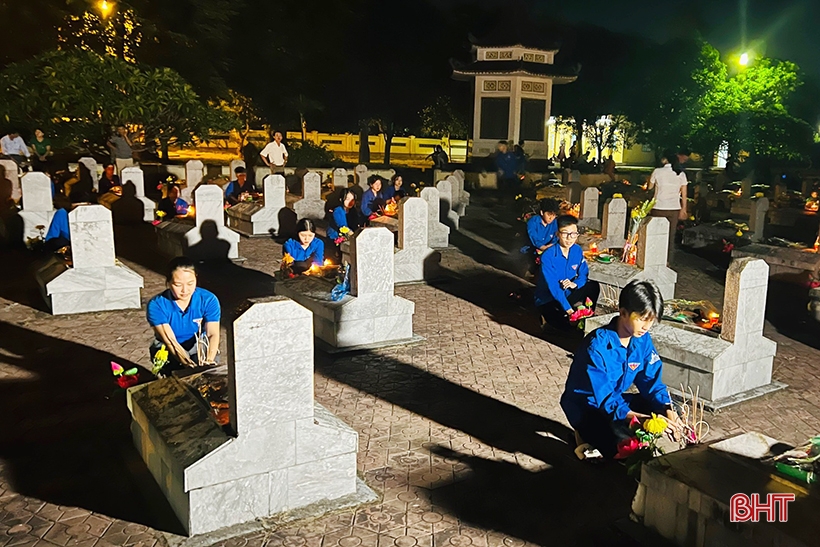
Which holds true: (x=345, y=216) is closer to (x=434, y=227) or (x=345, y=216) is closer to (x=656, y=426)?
(x=434, y=227)

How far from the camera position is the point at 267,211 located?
1809cm

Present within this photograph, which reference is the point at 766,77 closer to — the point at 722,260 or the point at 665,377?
the point at 722,260

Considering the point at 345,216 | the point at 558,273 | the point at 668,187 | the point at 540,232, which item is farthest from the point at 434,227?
the point at 558,273

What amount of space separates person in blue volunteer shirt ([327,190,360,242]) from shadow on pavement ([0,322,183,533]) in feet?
19.7

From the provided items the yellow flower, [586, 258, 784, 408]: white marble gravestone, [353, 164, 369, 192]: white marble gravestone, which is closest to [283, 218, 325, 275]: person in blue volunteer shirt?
[586, 258, 784, 408]: white marble gravestone

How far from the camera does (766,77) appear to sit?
117ft

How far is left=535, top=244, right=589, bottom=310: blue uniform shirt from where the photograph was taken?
954 cm

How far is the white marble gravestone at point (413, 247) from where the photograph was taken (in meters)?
13.0

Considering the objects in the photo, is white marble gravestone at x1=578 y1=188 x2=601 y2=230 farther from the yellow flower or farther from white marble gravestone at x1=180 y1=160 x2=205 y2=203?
the yellow flower

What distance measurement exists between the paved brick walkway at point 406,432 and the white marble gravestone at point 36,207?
3.94 meters

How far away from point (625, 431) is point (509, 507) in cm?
101

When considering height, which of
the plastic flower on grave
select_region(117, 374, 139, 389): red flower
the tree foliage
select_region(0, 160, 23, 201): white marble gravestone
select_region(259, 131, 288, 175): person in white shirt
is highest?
the tree foliage

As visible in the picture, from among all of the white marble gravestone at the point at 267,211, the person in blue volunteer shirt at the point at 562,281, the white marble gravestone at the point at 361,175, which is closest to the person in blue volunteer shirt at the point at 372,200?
the white marble gravestone at the point at 267,211

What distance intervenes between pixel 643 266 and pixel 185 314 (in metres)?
7.28
